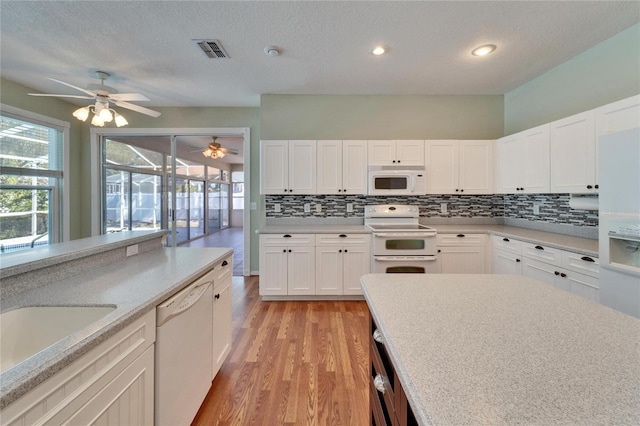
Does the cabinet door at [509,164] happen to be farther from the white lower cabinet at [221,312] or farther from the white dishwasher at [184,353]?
the white dishwasher at [184,353]

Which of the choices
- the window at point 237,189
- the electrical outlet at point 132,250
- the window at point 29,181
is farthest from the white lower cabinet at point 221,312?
the window at point 237,189

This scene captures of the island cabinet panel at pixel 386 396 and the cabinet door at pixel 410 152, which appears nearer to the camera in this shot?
the island cabinet panel at pixel 386 396

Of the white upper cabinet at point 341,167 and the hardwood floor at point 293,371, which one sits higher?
the white upper cabinet at point 341,167

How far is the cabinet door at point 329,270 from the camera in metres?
3.21

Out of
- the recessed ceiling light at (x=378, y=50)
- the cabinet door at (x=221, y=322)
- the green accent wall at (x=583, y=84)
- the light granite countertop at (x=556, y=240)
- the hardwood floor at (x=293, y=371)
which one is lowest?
the hardwood floor at (x=293, y=371)

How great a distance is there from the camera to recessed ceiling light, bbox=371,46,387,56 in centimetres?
254

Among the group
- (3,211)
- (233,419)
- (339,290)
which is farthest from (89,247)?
(3,211)

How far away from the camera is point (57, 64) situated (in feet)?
9.54

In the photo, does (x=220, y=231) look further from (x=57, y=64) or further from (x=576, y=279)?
(x=576, y=279)

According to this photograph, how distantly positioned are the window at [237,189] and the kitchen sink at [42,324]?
9.23 m

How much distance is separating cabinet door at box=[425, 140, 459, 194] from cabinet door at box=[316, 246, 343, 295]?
145cm

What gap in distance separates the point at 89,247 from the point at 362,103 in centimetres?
339

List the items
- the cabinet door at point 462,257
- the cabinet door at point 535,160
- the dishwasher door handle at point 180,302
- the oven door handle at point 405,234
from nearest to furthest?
the dishwasher door handle at point 180,302 → the cabinet door at point 535,160 → the oven door handle at point 405,234 → the cabinet door at point 462,257

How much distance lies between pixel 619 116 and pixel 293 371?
3071 mm
